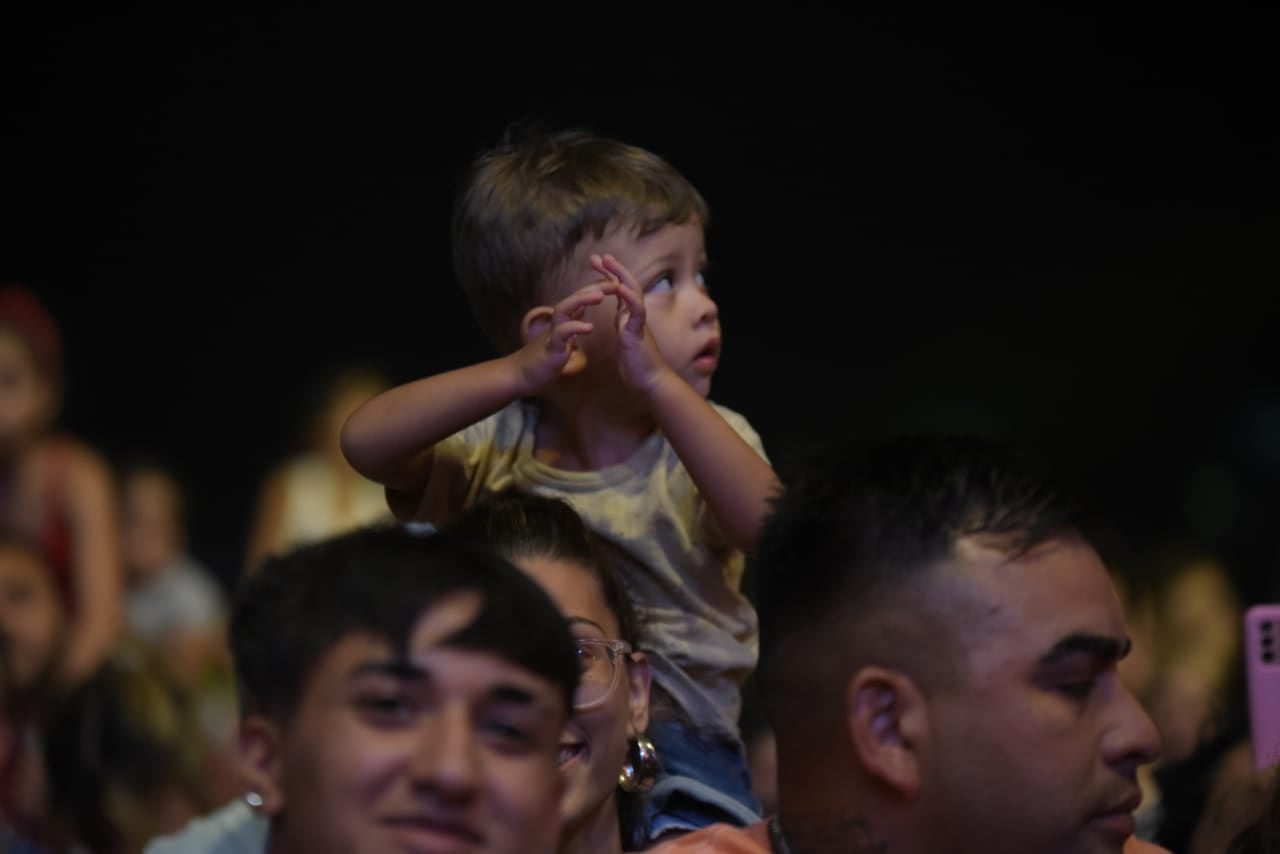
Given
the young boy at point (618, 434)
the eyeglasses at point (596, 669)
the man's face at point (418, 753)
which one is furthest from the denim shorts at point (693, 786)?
the man's face at point (418, 753)

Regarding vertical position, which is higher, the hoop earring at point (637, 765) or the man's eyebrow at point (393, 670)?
the man's eyebrow at point (393, 670)

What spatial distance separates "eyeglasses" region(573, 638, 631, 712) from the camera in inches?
63.2

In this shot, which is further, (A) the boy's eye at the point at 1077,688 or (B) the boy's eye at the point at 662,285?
(B) the boy's eye at the point at 662,285

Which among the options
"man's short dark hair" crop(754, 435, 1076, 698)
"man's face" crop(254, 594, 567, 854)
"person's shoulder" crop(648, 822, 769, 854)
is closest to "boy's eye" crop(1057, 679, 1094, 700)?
"man's short dark hair" crop(754, 435, 1076, 698)

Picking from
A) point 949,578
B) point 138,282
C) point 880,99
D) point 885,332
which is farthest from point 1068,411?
point 949,578

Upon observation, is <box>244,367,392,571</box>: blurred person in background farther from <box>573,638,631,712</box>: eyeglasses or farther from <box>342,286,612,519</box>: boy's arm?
<box>573,638,631,712</box>: eyeglasses

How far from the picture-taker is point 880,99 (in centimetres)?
435

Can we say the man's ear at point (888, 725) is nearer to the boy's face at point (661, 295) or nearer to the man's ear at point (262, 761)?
the man's ear at point (262, 761)

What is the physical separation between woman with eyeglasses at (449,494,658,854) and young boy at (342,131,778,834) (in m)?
0.11

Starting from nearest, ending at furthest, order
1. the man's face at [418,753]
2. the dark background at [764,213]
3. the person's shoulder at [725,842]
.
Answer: the man's face at [418,753]
the person's shoulder at [725,842]
the dark background at [764,213]

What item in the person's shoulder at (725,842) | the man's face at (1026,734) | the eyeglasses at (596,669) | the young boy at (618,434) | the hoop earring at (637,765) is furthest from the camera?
the young boy at (618,434)

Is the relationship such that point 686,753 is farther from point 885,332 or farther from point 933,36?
point 933,36

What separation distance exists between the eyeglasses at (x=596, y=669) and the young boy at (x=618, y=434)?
0.23 meters

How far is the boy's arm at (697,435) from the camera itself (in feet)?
5.83
